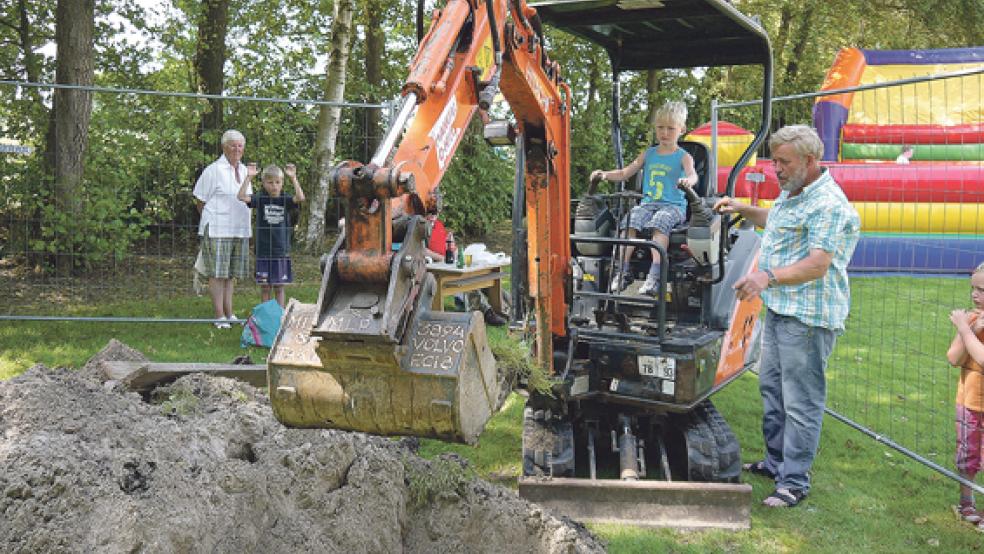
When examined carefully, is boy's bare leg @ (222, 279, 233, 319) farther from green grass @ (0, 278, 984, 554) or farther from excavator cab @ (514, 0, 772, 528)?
excavator cab @ (514, 0, 772, 528)

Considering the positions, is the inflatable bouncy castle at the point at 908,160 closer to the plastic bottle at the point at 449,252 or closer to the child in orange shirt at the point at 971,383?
the plastic bottle at the point at 449,252

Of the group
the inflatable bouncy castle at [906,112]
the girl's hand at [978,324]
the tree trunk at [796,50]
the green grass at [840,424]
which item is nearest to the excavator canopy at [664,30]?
the green grass at [840,424]

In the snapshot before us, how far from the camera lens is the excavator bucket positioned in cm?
262

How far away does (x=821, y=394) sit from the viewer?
4656 millimetres

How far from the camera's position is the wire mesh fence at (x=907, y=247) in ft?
21.8

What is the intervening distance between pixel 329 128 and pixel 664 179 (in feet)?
22.5

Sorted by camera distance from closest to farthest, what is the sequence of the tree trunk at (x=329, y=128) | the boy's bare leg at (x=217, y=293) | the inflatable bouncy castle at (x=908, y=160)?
Result: the boy's bare leg at (x=217, y=293) < the tree trunk at (x=329, y=128) < the inflatable bouncy castle at (x=908, y=160)

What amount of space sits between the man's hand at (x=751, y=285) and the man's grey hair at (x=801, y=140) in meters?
0.77

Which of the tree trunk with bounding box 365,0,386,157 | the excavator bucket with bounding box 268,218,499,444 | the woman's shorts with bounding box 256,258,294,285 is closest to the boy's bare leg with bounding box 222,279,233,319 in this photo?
the woman's shorts with bounding box 256,258,294,285

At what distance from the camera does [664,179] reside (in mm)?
5520

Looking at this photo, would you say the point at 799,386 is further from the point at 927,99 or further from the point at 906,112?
the point at 906,112

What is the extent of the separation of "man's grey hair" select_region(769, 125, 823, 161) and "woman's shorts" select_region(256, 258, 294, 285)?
493cm

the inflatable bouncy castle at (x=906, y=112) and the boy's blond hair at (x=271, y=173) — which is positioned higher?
the inflatable bouncy castle at (x=906, y=112)

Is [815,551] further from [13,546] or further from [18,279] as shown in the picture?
[18,279]
